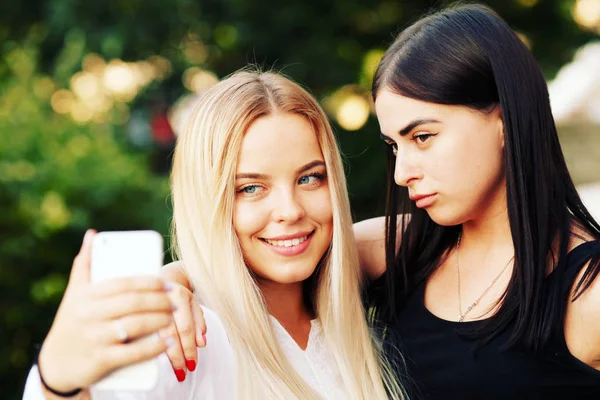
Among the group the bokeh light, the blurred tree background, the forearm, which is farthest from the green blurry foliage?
the bokeh light

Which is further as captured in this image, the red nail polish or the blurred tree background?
the blurred tree background

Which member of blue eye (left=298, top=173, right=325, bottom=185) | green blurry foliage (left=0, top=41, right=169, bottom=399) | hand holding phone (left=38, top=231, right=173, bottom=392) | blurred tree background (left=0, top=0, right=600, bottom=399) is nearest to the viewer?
hand holding phone (left=38, top=231, right=173, bottom=392)

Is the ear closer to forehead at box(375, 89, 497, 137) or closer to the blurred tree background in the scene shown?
forehead at box(375, 89, 497, 137)

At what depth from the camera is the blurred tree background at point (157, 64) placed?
489 cm

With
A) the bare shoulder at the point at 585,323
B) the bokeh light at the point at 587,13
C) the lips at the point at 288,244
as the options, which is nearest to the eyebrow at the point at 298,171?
the lips at the point at 288,244

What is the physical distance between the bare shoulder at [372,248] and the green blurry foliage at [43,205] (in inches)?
59.4

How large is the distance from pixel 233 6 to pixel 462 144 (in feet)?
14.7

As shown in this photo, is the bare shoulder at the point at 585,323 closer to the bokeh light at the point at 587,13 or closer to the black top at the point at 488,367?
the black top at the point at 488,367

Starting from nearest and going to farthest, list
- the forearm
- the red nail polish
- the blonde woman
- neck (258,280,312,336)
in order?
1. the forearm
2. the red nail polish
3. the blonde woman
4. neck (258,280,312,336)

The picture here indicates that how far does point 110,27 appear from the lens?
21.5 feet

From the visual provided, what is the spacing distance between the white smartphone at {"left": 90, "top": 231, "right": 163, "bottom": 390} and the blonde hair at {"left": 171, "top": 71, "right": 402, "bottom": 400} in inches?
31.4

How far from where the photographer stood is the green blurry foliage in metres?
4.25

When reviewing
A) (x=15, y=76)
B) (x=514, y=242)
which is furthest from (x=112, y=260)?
(x=15, y=76)

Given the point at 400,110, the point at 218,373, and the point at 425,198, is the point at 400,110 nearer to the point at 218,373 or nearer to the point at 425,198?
the point at 425,198
